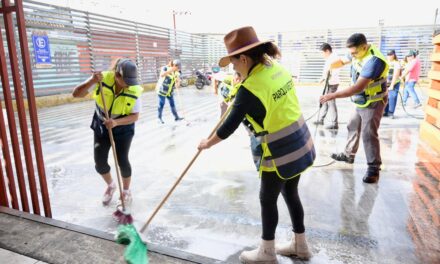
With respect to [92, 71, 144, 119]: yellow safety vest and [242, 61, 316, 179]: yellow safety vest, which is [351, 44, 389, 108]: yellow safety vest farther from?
[92, 71, 144, 119]: yellow safety vest

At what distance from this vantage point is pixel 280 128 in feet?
6.68

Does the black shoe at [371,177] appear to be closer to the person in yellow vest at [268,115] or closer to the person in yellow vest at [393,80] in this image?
the person in yellow vest at [268,115]

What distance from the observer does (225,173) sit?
4383 millimetres

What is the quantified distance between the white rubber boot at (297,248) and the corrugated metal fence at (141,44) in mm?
7986

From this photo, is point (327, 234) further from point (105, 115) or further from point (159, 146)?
point (159, 146)

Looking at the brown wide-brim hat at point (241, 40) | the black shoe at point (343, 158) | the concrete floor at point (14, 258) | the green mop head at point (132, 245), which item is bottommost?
the black shoe at point (343, 158)

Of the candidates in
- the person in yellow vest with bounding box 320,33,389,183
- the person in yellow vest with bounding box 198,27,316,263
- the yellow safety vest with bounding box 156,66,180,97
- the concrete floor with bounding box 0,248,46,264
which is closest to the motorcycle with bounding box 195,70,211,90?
the yellow safety vest with bounding box 156,66,180,97

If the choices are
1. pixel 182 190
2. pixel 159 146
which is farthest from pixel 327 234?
pixel 159 146

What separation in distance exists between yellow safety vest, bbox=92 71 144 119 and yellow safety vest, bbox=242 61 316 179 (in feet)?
4.61

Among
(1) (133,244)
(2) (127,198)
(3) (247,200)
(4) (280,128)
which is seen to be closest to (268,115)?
(4) (280,128)

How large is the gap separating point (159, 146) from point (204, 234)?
329 centimetres

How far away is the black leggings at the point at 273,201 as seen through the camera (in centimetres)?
216

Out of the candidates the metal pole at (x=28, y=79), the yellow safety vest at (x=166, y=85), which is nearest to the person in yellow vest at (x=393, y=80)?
the yellow safety vest at (x=166, y=85)

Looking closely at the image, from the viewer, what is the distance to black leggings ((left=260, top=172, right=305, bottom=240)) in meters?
2.16
